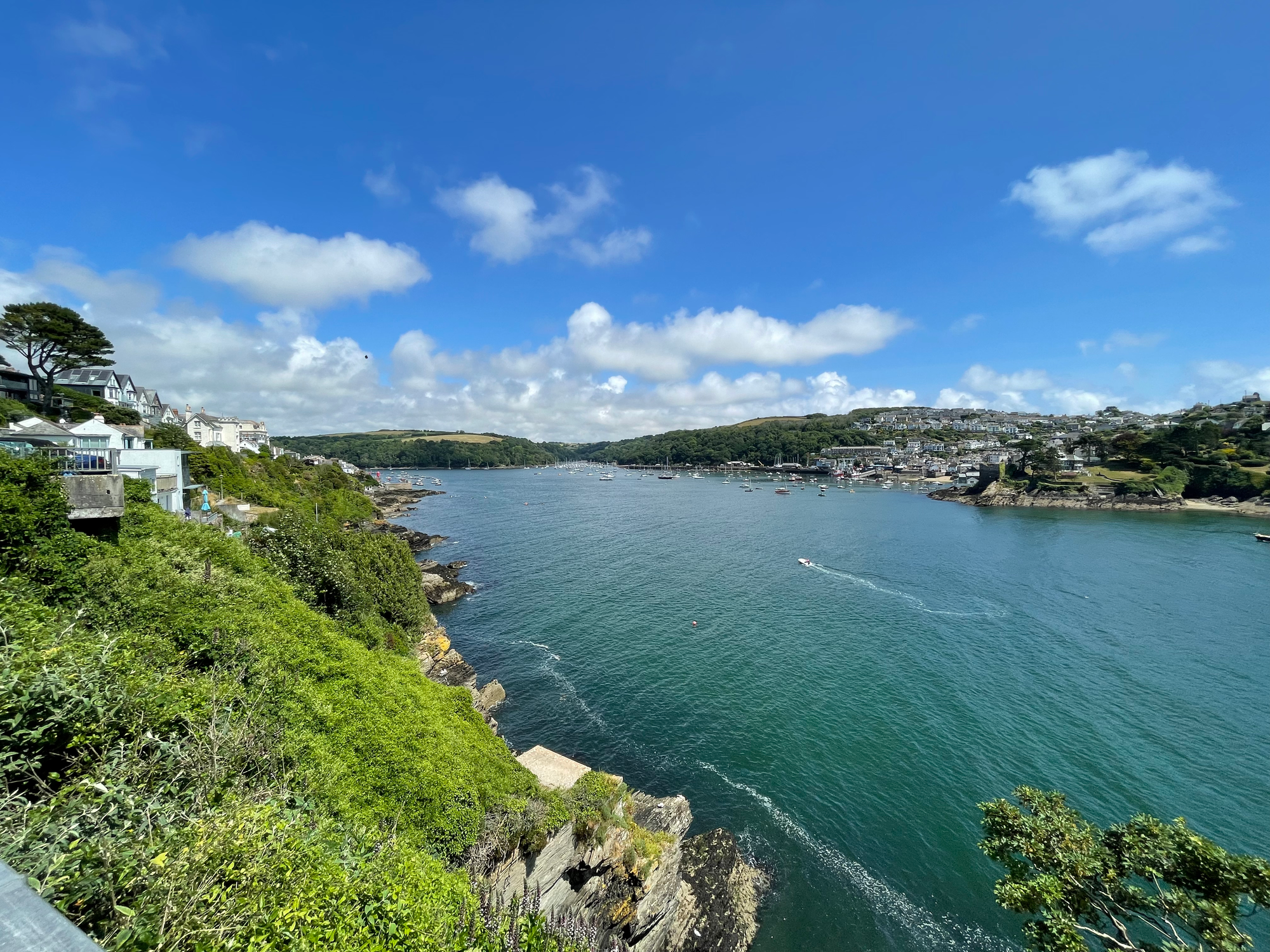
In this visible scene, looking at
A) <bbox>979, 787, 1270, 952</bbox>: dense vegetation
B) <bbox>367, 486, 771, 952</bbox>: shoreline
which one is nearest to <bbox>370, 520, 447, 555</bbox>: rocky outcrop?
<bbox>367, 486, 771, 952</bbox>: shoreline

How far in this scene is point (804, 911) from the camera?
14477 mm

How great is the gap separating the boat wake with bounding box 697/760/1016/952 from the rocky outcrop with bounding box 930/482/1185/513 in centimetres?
9360

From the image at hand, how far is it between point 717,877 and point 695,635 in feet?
54.3

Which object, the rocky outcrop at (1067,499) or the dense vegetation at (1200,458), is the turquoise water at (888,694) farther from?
the dense vegetation at (1200,458)

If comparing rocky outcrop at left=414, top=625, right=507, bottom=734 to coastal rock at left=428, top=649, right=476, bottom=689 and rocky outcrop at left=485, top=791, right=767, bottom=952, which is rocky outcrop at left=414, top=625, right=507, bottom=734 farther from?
rocky outcrop at left=485, top=791, right=767, bottom=952

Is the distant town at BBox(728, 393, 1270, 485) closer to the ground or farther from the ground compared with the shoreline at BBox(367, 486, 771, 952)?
farther from the ground

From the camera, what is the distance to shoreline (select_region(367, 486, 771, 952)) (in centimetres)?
1079

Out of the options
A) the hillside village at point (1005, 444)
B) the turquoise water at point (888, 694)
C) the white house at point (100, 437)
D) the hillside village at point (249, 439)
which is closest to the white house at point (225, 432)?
the hillside village at point (249, 439)

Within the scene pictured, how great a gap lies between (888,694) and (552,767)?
1642 centimetres

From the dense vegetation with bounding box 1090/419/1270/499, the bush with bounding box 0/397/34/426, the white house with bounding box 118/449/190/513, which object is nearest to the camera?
the white house with bounding box 118/449/190/513

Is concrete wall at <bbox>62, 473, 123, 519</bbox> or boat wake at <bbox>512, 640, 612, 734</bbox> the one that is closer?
concrete wall at <bbox>62, 473, 123, 519</bbox>

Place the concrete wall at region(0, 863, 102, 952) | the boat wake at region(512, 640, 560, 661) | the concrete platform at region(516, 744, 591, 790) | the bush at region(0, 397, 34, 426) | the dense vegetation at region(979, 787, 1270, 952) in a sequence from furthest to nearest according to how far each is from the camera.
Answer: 1. the bush at region(0, 397, 34, 426)
2. the boat wake at region(512, 640, 560, 661)
3. the concrete platform at region(516, 744, 591, 790)
4. the dense vegetation at region(979, 787, 1270, 952)
5. the concrete wall at region(0, 863, 102, 952)

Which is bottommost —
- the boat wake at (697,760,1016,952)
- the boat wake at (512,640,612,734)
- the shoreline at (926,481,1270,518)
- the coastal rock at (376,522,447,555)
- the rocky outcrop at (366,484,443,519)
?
the boat wake at (697,760,1016,952)

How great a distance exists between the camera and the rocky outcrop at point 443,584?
1496 inches
